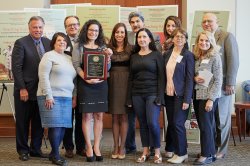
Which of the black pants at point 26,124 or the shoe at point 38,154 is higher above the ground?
the black pants at point 26,124

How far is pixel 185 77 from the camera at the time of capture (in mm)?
4023

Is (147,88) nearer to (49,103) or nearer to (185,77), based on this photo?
(185,77)

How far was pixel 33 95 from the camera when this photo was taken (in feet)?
14.0

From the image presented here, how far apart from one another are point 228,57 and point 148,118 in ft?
3.86

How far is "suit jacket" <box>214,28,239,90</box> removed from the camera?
4.25m

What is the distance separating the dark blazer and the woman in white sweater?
1121 millimetres

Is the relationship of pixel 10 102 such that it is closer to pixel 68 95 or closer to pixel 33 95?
pixel 33 95

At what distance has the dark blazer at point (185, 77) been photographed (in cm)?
397

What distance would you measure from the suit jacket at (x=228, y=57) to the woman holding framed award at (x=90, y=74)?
1296 millimetres

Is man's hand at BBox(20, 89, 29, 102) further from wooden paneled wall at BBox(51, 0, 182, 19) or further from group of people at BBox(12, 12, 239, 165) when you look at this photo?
wooden paneled wall at BBox(51, 0, 182, 19)

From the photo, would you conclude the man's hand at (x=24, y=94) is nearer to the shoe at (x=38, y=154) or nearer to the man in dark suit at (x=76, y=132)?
the man in dark suit at (x=76, y=132)

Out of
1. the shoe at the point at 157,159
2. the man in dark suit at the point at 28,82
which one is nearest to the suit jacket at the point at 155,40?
the man in dark suit at the point at 28,82

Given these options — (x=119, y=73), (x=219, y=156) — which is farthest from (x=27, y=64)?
(x=219, y=156)

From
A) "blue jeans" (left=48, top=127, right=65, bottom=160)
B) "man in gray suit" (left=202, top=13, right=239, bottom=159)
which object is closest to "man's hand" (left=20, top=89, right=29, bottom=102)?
"blue jeans" (left=48, top=127, right=65, bottom=160)
